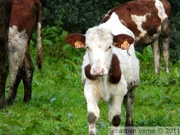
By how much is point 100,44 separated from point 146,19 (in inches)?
313

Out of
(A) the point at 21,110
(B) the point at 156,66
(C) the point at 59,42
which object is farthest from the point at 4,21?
(C) the point at 59,42

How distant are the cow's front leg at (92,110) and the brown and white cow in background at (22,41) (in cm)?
346

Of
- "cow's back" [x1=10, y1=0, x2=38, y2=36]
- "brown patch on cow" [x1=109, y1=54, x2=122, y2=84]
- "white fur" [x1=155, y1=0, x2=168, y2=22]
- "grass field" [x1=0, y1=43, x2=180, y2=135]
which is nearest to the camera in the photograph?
"brown patch on cow" [x1=109, y1=54, x2=122, y2=84]

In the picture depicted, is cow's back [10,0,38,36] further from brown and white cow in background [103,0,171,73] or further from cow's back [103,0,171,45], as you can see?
cow's back [103,0,171,45]

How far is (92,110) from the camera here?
959cm

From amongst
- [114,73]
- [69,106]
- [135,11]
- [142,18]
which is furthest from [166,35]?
[114,73]

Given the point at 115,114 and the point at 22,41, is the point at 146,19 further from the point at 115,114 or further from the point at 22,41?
the point at 115,114

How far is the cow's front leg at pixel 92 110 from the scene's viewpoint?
956 cm

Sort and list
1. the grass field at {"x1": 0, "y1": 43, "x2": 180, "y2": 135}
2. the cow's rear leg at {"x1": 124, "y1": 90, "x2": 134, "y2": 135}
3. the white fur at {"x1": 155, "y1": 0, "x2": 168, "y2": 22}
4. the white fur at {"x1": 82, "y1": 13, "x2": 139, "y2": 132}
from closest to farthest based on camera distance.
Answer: the white fur at {"x1": 82, "y1": 13, "x2": 139, "y2": 132} < the grass field at {"x1": 0, "y1": 43, "x2": 180, "y2": 135} < the cow's rear leg at {"x1": 124, "y1": 90, "x2": 134, "y2": 135} < the white fur at {"x1": 155, "y1": 0, "x2": 168, "y2": 22}

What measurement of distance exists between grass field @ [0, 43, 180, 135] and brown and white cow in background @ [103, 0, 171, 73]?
85 cm

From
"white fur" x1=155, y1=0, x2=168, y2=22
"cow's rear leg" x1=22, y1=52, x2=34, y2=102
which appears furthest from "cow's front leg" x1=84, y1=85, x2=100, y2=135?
"white fur" x1=155, y1=0, x2=168, y2=22

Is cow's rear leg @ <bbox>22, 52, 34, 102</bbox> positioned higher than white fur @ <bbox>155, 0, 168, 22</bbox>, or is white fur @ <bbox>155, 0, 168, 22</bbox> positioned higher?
white fur @ <bbox>155, 0, 168, 22</bbox>

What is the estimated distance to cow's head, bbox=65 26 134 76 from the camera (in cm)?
938

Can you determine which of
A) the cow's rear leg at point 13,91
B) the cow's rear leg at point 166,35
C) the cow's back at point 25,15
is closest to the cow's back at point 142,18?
the cow's rear leg at point 166,35
